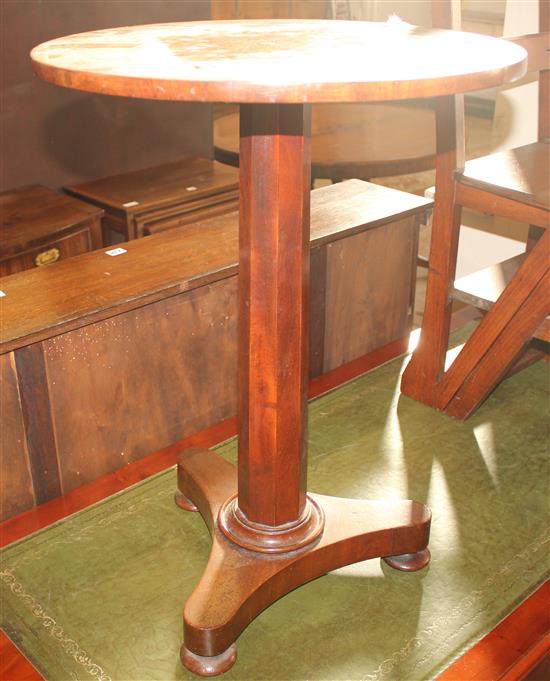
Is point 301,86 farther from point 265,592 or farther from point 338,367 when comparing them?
point 338,367

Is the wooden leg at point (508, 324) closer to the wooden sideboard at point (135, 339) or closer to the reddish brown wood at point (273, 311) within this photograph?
the wooden sideboard at point (135, 339)

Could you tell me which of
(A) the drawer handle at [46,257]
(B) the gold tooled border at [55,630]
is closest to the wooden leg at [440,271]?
(B) the gold tooled border at [55,630]

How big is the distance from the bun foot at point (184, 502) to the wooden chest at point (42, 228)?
1264 mm

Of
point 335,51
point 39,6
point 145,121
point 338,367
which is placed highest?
point 335,51

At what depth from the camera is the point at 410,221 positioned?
2.56m

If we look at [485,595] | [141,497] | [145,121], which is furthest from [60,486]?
[145,121]

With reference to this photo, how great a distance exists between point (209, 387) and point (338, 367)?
0.51 metres

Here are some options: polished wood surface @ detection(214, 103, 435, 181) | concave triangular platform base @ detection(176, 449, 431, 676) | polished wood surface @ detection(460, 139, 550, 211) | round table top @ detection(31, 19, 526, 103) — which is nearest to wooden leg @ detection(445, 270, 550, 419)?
polished wood surface @ detection(460, 139, 550, 211)

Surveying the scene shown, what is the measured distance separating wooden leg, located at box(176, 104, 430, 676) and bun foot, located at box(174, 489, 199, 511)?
135mm

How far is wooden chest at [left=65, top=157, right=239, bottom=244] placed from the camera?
335 cm

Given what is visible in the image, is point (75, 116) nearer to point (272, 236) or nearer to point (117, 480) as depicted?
point (117, 480)

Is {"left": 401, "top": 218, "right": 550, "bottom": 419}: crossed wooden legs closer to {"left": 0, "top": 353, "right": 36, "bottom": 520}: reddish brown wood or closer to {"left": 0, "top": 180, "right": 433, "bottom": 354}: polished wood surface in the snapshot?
{"left": 0, "top": 180, "right": 433, "bottom": 354}: polished wood surface

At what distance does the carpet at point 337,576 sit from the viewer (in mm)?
1573

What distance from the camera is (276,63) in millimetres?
1221
